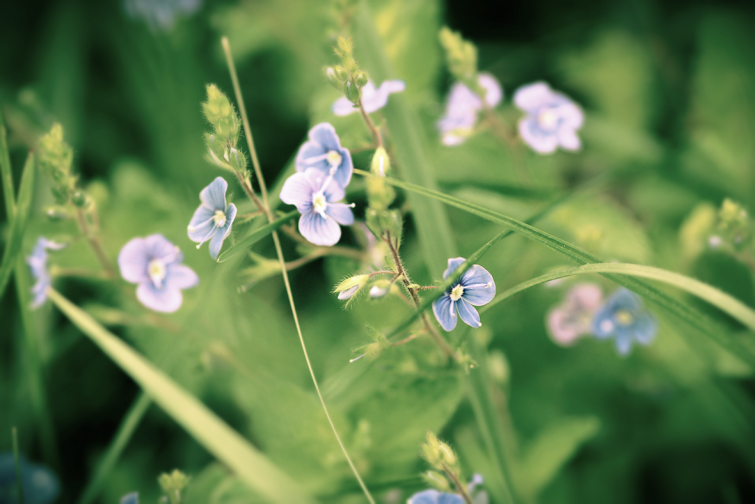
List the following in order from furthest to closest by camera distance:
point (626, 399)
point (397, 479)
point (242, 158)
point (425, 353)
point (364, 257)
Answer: point (626, 399) < point (364, 257) < point (425, 353) < point (397, 479) < point (242, 158)

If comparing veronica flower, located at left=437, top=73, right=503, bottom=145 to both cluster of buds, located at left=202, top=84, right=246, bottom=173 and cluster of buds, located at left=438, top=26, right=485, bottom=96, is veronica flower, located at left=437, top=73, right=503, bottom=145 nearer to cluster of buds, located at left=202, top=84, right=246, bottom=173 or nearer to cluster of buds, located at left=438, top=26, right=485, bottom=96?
cluster of buds, located at left=438, top=26, right=485, bottom=96

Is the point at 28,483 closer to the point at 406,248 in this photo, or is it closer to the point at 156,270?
the point at 156,270

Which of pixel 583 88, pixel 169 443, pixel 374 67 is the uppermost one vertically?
pixel 583 88

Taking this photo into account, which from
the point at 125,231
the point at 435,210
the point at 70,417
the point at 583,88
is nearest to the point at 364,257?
the point at 435,210

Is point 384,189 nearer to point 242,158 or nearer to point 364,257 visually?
point 242,158

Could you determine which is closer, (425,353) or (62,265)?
(425,353)

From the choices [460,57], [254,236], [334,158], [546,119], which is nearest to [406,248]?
[546,119]

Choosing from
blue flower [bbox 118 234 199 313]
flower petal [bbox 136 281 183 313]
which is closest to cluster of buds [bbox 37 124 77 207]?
blue flower [bbox 118 234 199 313]
